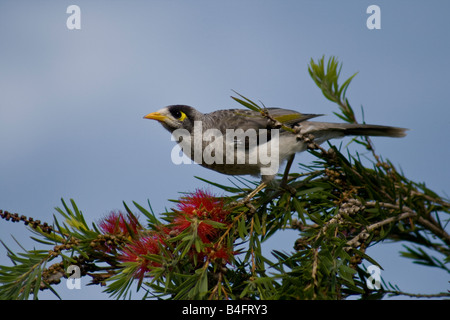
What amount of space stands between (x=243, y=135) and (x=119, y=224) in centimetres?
230

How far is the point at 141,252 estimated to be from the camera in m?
2.84

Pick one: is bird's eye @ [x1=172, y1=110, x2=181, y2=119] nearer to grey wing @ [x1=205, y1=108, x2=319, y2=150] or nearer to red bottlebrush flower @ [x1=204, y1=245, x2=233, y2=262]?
grey wing @ [x1=205, y1=108, x2=319, y2=150]

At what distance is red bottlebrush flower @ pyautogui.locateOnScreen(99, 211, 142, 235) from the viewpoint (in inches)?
121

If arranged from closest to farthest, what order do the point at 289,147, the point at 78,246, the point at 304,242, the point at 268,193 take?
1. the point at 304,242
2. the point at 78,246
3. the point at 268,193
4. the point at 289,147

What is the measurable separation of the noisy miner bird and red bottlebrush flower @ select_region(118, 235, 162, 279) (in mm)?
1755

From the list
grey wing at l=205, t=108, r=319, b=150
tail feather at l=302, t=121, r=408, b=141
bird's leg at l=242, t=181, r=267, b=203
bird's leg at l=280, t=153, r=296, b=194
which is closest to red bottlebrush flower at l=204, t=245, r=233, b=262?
bird's leg at l=242, t=181, r=267, b=203

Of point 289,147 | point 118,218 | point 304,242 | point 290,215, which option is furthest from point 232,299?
point 289,147

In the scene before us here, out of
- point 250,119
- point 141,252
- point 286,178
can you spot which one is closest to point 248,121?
point 250,119

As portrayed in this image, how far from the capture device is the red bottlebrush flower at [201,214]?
113 inches

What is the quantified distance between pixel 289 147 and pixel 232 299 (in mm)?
2580

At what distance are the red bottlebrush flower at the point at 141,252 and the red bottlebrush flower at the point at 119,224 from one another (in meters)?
0.17

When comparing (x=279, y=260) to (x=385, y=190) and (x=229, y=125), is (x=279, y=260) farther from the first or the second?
(x=229, y=125)

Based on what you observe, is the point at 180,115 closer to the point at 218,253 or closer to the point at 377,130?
the point at 377,130

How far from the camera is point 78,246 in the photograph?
2980mm
